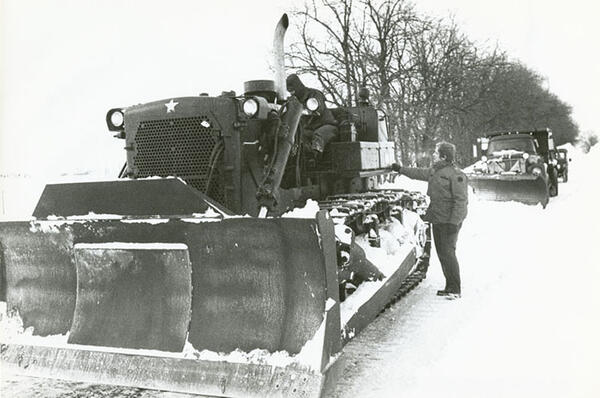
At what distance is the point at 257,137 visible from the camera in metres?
5.26

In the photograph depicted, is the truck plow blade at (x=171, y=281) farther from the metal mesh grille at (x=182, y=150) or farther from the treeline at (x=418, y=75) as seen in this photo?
the treeline at (x=418, y=75)

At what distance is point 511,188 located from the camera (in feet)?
53.4

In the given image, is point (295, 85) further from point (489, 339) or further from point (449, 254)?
point (489, 339)

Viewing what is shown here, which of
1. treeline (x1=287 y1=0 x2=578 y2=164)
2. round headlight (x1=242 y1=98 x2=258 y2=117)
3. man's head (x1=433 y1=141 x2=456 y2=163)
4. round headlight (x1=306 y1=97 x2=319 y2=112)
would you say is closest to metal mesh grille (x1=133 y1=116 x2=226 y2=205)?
round headlight (x1=242 y1=98 x2=258 y2=117)

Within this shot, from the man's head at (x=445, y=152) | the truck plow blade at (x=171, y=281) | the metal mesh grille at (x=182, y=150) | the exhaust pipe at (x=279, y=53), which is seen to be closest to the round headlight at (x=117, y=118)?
the metal mesh grille at (x=182, y=150)

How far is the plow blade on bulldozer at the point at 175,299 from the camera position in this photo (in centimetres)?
375

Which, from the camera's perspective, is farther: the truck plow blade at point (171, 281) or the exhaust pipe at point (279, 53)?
the exhaust pipe at point (279, 53)

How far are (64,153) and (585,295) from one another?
5676 millimetres

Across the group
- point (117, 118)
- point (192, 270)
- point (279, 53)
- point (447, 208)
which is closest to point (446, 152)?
point (447, 208)

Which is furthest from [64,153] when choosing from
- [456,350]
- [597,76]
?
[597,76]

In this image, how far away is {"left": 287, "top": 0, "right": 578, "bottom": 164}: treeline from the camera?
54.6 ft

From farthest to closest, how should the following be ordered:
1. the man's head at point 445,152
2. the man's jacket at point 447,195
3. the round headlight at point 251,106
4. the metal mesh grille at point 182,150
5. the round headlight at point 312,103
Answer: the man's head at point 445,152 → the man's jacket at point 447,195 → the round headlight at point 312,103 → the metal mesh grille at point 182,150 → the round headlight at point 251,106

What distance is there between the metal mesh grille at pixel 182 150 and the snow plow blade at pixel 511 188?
12.7 metres

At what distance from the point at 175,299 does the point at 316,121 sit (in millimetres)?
2993
